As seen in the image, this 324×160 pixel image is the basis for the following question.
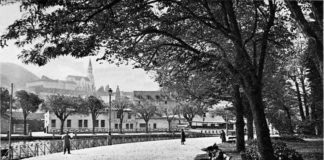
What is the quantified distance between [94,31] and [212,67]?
6.27m

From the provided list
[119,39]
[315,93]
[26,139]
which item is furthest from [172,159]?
[26,139]

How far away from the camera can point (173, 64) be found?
66.9ft

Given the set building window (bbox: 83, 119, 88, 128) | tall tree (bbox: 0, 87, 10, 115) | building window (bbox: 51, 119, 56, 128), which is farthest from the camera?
building window (bbox: 83, 119, 88, 128)

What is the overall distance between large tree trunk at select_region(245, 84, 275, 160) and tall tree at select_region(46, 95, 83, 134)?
62843 millimetres

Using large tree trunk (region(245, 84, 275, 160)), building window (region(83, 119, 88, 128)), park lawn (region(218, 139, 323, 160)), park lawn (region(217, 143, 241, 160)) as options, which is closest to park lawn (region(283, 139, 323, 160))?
park lawn (region(218, 139, 323, 160))

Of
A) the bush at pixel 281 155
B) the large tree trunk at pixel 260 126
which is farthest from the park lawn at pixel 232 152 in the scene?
the large tree trunk at pixel 260 126

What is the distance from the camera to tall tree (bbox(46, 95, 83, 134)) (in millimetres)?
72688

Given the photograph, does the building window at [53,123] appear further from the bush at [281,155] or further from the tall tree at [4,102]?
the bush at [281,155]

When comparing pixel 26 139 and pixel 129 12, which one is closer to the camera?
pixel 129 12

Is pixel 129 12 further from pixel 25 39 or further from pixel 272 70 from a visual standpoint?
pixel 272 70

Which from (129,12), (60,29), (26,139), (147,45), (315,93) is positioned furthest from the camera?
(26,139)

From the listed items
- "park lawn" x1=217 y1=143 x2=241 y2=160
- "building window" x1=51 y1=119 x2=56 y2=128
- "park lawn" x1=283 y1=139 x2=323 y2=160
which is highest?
"building window" x1=51 y1=119 x2=56 y2=128

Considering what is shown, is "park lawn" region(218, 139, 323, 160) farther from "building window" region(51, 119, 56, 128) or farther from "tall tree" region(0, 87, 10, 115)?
"tall tree" region(0, 87, 10, 115)

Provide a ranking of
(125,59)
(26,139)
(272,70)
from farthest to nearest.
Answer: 1. (26,139)
2. (272,70)
3. (125,59)
